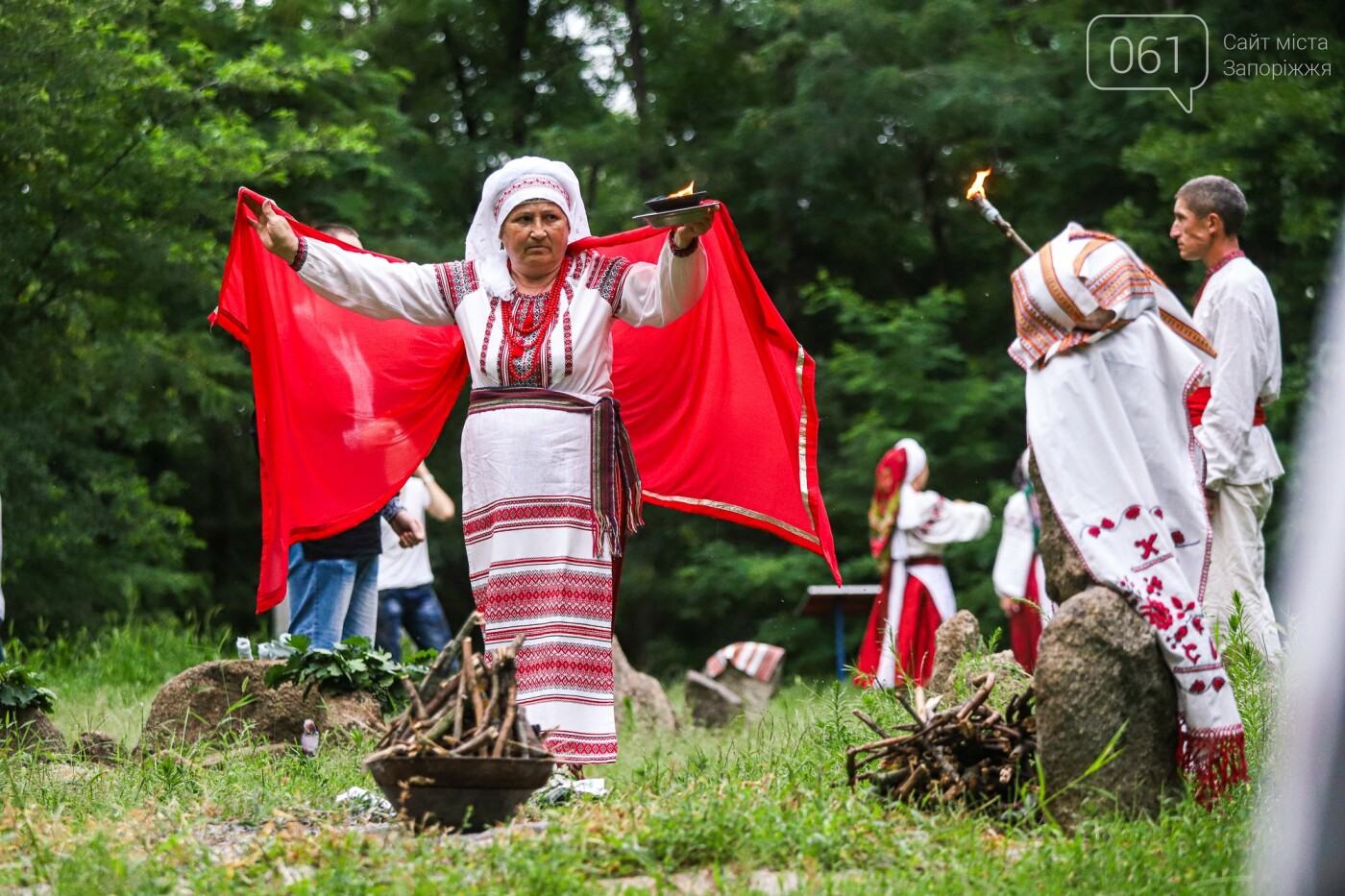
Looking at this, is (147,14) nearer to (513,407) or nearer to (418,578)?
(418,578)

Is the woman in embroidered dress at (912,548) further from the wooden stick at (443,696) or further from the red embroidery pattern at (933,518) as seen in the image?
the wooden stick at (443,696)

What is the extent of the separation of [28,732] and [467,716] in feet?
10.7

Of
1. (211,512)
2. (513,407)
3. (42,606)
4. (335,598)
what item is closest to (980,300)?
(211,512)

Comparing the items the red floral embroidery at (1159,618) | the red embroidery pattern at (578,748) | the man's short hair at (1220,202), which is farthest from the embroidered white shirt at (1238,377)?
the red embroidery pattern at (578,748)

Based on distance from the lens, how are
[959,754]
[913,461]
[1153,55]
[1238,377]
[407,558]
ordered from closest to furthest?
[959,754] < [1238,377] < [407,558] < [913,461] < [1153,55]

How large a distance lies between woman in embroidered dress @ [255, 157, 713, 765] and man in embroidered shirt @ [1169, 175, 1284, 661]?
2.36 meters

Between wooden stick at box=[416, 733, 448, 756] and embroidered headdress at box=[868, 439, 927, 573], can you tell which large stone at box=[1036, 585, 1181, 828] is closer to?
wooden stick at box=[416, 733, 448, 756]

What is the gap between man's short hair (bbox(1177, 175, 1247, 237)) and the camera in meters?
6.16

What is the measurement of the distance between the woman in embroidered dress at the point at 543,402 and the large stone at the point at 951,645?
1849mm

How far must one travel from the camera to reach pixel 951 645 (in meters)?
6.39

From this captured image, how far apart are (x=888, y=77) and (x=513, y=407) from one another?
1183 cm

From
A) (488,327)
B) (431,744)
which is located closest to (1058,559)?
(431,744)

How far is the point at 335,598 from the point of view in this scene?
23.7 ft

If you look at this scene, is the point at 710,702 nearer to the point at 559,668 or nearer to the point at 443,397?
the point at 443,397
